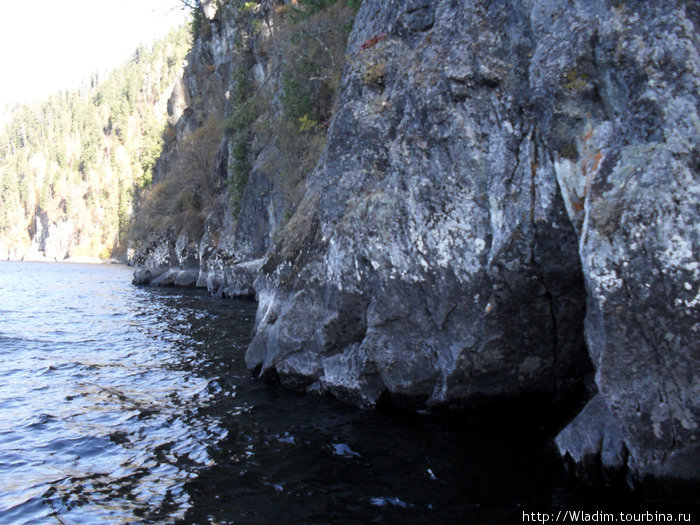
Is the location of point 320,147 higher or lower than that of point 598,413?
higher

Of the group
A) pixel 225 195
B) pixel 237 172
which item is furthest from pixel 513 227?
pixel 225 195

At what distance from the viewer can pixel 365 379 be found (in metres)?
10.4

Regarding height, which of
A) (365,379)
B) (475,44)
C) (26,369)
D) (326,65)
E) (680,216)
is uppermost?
(326,65)

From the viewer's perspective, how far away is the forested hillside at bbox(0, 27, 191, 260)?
12588 cm

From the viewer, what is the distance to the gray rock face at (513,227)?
625 centimetres

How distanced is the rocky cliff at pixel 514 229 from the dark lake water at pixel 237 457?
884mm

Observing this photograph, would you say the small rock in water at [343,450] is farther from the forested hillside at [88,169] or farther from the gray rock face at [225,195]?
the forested hillside at [88,169]

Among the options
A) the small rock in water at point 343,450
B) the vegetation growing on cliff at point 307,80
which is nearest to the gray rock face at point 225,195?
the vegetation growing on cliff at point 307,80

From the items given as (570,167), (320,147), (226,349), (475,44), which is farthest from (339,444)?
(320,147)

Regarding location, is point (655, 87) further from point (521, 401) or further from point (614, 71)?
point (521, 401)

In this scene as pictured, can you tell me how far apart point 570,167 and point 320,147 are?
48.5 feet

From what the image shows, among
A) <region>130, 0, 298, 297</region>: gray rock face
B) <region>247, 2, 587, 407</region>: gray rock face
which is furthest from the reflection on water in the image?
<region>130, 0, 298, 297</region>: gray rock face

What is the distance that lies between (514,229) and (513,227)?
4 cm

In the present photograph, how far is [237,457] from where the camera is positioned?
8094mm
